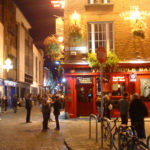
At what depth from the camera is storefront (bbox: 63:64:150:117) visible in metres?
18.4

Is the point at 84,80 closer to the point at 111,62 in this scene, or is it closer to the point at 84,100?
the point at 84,100

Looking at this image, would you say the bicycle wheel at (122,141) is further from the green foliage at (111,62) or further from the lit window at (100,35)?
the lit window at (100,35)

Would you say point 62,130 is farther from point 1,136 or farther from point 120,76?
point 120,76

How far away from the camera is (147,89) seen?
1852 cm

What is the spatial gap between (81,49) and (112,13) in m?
3.09

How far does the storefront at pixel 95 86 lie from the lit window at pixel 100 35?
1.65 m

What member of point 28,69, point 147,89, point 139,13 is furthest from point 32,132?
point 28,69

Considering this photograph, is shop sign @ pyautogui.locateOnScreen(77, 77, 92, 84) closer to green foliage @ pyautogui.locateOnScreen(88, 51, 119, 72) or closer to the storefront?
the storefront

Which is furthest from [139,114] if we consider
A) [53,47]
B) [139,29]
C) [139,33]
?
[53,47]

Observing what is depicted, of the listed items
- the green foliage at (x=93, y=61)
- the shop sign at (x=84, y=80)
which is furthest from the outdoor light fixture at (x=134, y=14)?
the shop sign at (x=84, y=80)

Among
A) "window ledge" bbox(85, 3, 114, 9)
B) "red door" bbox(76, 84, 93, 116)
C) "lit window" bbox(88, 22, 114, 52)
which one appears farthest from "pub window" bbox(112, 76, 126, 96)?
"window ledge" bbox(85, 3, 114, 9)

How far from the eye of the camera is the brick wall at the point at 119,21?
1852cm

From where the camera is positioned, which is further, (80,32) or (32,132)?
(80,32)

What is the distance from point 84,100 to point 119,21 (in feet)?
18.4
